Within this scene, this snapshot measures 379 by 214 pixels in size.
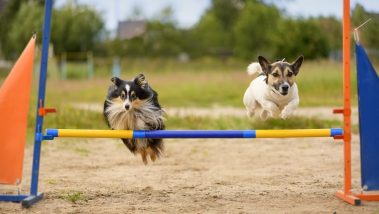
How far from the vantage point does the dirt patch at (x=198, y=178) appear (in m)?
5.89

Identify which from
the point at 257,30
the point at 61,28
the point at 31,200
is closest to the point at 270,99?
the point at 31,200

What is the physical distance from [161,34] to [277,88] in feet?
132

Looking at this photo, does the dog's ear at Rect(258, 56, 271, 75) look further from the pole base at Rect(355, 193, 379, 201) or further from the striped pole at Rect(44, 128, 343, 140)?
the pole base at Rect(355, 193, 379, 201)

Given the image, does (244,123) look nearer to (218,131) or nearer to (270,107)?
(270,107)

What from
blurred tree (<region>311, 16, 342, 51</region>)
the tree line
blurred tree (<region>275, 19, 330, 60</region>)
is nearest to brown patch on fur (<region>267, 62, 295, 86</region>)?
blurred tree (<region>275, 19, 330, 60</region>)

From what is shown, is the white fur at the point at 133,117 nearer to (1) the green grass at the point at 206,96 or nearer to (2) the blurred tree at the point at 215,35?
(1) the green grass at the point at 206,96

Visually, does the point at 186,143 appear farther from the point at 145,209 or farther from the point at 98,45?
the point at 98,45

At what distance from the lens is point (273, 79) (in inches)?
236

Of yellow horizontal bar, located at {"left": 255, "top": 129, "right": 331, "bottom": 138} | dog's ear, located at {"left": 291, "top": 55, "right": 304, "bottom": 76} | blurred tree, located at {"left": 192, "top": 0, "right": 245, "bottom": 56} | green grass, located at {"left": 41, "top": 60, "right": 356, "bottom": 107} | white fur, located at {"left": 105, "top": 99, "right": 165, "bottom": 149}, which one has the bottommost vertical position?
yellow horizontal bar, located at {"left": 255, "top": 129, "right": 331, "bottom": 138}

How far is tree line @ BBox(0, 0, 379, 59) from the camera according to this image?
34975 mm

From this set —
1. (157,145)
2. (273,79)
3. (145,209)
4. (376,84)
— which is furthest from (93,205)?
(376,84)

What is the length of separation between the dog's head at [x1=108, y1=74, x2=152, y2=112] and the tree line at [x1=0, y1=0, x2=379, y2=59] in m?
19.5

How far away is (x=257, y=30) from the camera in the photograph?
1492 inches

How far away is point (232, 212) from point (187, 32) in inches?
1719
